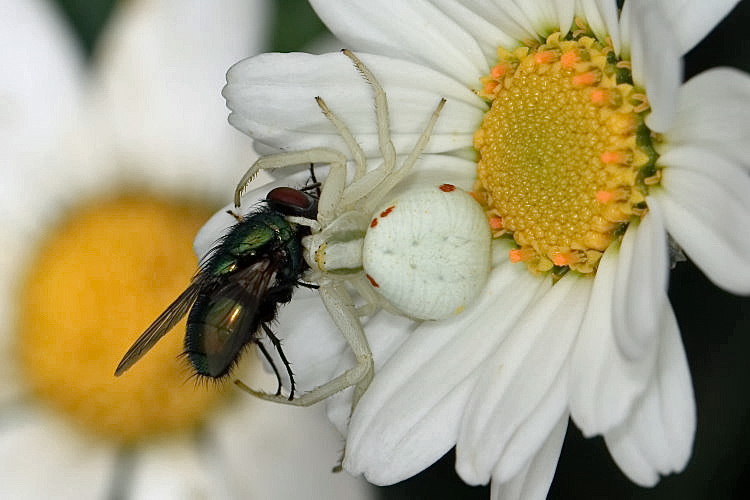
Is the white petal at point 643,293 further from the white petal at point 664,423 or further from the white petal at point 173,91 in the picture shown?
the white petal at point 173,91

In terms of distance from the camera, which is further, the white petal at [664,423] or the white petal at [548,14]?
the white petal at [548,14]

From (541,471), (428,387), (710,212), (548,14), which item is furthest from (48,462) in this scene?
(710,212)

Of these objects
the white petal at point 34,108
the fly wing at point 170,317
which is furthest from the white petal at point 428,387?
the white petal at point 34,108

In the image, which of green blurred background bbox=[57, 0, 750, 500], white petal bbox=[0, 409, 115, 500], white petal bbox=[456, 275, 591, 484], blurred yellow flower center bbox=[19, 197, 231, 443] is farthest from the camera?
white petal bbox=[0, 409, 115, 500]

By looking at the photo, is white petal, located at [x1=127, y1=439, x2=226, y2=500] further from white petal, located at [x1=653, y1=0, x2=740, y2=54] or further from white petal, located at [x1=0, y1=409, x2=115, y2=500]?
white petal, located at [x1=653, y1=0, x2=740, y2=54]

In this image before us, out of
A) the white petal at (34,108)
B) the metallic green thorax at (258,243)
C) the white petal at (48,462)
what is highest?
the metallic green thorax at (258,243)

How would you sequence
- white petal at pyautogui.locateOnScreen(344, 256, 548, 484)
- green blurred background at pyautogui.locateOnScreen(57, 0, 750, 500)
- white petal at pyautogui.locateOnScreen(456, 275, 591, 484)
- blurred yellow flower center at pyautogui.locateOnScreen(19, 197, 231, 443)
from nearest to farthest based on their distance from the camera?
white petal at pyautogui.locateOnScreen(456, 275, 591, 484) < white petal at pyautogui.locateOnScreen(344, 256, 548, 484) < green blurred background at pyautogui.locateOnScreen(57, 0, 750, 500) < blurred yellow flower center at pyautogui.locateOnScreen(19, 197, 231, 443)

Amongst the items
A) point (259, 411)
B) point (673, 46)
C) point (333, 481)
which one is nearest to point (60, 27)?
point (259, 411)

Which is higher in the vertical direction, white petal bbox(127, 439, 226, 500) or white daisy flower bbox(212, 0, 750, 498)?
white daisy flower bbox(212, 0, 750, 498)

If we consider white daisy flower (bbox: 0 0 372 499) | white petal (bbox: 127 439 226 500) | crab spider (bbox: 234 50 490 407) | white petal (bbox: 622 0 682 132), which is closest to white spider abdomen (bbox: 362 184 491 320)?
crab spider (bbox: 234 50 490 407)
